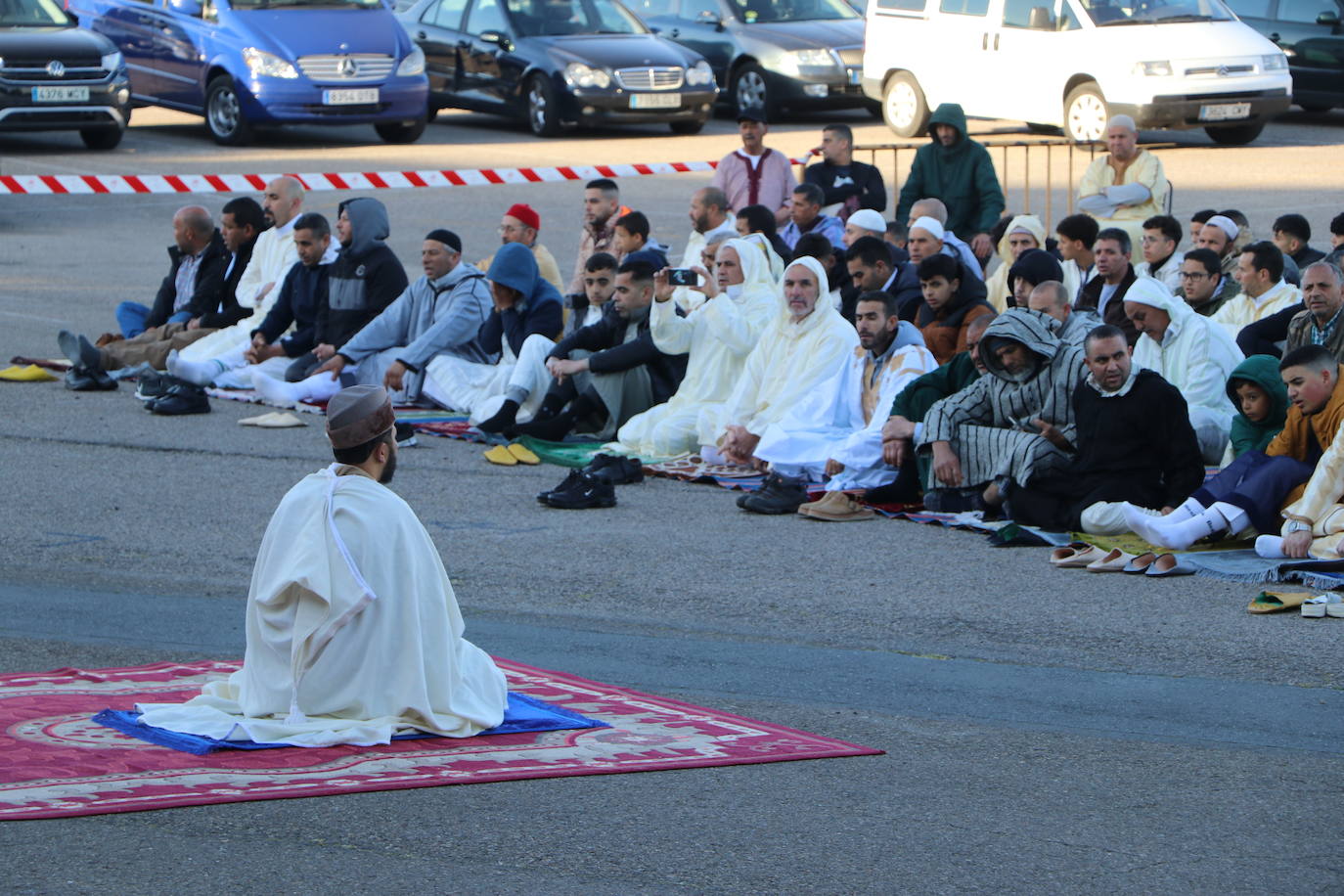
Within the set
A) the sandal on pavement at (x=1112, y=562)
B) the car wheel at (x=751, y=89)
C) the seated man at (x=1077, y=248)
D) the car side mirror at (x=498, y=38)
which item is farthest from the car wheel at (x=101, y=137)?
the sandal on pavement at (x=1112, y=562)

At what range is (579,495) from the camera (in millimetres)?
10844

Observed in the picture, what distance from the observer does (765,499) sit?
10742 mm

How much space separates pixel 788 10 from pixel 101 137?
28.8 ft

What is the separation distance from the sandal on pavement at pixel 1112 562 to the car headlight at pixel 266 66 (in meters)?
16.3

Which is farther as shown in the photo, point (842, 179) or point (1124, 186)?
point (842, 179)

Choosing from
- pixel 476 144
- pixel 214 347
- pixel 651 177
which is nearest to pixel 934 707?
pixel 214 347

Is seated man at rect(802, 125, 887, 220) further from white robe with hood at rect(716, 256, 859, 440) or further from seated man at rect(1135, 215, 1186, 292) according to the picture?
white robe with hood at rect(716, 256, 859, 440)

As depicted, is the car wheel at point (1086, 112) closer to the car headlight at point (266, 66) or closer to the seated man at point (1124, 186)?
the seated man at point (1124, 186)

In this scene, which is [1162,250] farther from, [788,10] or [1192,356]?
[788,10]

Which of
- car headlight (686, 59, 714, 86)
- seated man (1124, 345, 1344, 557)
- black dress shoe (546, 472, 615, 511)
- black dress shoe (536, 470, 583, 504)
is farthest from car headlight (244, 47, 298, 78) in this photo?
seated man (1124, 345, 1344, 557)

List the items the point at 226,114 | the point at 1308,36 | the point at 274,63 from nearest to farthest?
the point at 274,63 → the point at 226,114 → the point at 1308,36

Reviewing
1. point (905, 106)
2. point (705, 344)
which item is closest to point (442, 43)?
point (905, 106)

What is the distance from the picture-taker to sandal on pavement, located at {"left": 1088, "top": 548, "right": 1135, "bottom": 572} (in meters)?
9.31

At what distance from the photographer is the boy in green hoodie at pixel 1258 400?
32.8 ft
